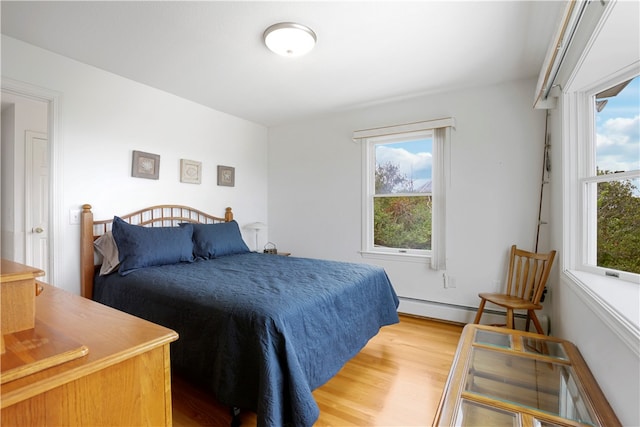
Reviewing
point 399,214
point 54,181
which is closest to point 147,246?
point 54,181

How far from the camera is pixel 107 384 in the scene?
0.69m

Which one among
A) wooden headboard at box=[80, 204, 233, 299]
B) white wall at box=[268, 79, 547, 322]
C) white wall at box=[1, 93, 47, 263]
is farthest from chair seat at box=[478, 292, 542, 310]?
white wall at box=[1, 93, 47, 263]

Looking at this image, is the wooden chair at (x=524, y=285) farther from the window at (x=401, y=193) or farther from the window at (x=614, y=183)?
the window at (x=401, y=193)

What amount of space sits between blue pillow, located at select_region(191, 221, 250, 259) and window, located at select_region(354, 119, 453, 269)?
1.49m

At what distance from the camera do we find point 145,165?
297 centimetres

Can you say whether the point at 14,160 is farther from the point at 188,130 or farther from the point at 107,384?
the point at 107,384

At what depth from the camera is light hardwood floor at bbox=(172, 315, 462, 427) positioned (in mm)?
1706

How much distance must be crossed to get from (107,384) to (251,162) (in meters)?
3.66

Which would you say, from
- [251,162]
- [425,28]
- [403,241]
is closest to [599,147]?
[425,28]

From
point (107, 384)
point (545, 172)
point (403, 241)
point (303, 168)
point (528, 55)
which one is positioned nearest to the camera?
point (107, 384)

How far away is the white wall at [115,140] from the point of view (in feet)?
7.86

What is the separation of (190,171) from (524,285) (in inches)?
139

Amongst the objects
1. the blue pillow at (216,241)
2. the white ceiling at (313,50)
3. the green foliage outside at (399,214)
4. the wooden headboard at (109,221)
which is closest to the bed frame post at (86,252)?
the wooden headboard at (109,221)

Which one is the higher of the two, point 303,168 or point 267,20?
point 267,20
